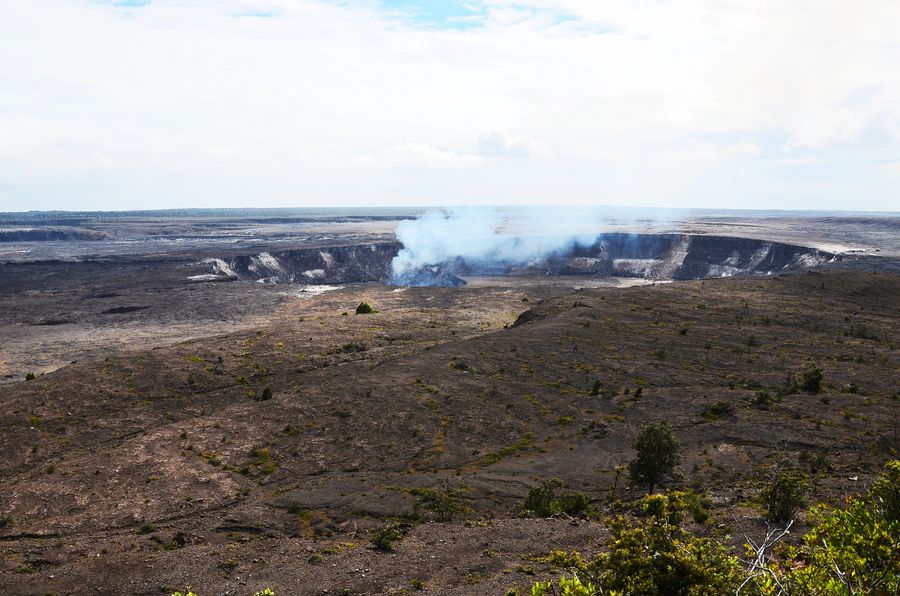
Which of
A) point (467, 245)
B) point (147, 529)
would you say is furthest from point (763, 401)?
point (467, 245)

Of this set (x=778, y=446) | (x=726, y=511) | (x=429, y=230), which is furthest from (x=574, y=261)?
(x=726, y=511)

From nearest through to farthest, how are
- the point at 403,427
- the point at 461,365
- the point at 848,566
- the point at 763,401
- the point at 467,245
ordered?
the point at 848,566 < the point at 403,427 < the point at 763,401 < the point at 461,365 < the point at 467,245

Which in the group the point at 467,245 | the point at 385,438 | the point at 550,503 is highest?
the point at 467,245

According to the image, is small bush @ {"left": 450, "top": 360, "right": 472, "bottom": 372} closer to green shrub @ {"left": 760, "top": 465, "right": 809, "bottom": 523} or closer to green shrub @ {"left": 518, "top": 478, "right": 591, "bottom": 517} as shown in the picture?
green shrub @ {"left": 518, "top": 478, "right": 591, "bottom": 517}

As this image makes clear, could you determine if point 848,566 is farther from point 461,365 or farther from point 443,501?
point 461,365

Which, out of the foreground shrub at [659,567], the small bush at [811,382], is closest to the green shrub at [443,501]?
the foreground shrub at [659,567]

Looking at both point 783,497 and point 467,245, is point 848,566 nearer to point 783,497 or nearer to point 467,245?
point 783,497

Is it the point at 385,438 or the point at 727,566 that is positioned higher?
the point at 727,566

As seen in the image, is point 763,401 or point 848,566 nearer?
point 848,566

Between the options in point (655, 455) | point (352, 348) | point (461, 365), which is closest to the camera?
point (655, 455)
